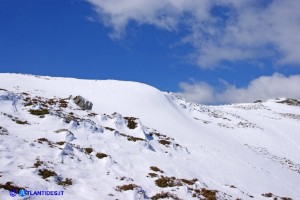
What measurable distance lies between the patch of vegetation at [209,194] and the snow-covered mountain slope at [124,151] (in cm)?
7

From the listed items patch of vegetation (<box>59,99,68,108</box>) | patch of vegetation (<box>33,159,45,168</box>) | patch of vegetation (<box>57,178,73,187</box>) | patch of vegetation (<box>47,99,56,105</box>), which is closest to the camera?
patch of vegetation (<box>57,178,73,187</box>)

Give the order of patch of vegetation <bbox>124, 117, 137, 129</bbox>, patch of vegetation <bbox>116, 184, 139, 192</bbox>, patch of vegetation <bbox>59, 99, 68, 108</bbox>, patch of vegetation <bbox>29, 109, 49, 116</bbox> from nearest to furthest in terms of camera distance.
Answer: patch of vegetation <bbox>116, 184, 139, 192</bbox>, patch of vegetation <bbox>29, 109, 49, 116</bbox>, patch of vegetation <bbox>124, 117, 137, 129</bbox>, patch of vegetation <bbox>59, 99, 68, 108</bbox>

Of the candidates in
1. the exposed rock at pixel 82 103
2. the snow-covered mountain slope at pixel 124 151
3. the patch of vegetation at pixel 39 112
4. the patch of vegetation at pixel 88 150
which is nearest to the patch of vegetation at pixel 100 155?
the snow-covered mountain slope at pixel 124 151

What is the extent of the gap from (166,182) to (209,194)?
3292 mm

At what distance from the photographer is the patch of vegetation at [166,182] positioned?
25.4 meters

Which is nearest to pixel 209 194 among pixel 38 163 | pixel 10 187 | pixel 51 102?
pixel 38 163

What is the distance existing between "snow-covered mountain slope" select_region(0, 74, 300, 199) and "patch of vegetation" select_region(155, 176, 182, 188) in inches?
2.9

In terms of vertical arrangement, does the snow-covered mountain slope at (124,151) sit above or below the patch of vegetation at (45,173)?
above

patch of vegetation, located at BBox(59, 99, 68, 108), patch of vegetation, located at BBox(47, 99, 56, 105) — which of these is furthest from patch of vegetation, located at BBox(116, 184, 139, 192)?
patch of vegetation, located at BBox(47, 99, 56, 105)

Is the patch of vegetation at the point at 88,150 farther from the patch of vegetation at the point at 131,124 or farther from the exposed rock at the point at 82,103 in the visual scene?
the exposed rock at the point at 82,103

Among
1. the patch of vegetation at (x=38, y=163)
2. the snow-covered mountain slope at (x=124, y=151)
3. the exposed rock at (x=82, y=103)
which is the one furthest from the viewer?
the exposed rock at (x=82, y=103)

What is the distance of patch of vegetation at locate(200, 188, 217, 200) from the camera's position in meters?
24.8

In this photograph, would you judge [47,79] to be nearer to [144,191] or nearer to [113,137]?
[113,137]

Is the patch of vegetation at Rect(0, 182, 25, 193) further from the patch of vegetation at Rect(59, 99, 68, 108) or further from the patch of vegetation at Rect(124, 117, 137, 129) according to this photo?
the patch of vegetation at Rect(59, 99, 68, 108)
